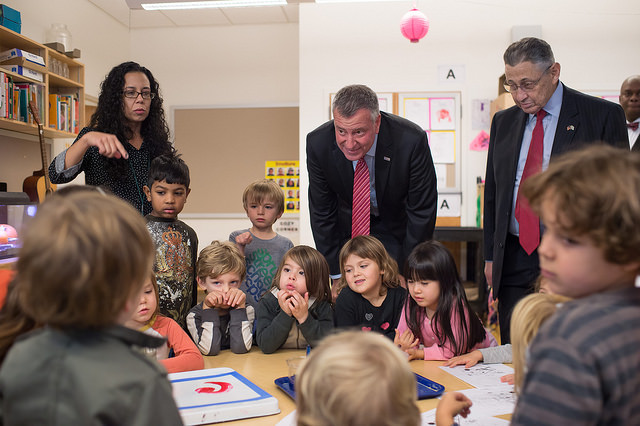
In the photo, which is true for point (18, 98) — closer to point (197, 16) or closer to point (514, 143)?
point (197, 16)

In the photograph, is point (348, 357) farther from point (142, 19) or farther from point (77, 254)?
point (142, 19)

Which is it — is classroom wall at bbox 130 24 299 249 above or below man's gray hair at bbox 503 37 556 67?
above

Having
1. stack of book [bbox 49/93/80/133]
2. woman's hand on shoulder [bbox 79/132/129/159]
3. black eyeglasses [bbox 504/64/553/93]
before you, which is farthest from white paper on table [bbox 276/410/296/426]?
stack of book [bbox 49/93/80/133]

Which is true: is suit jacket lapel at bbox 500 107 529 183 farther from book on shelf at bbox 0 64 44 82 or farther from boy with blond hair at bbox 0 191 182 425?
book on shelf at bbox 0 64 44 82

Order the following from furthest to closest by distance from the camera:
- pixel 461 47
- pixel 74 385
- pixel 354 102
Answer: pixel 461 47
pixel 354 102
pixel 74 385

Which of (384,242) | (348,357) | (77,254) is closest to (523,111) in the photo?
(384,242)

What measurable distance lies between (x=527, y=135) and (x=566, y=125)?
0.16 m

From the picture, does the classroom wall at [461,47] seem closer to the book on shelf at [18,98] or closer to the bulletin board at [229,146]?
the bulletin board at [229,146]

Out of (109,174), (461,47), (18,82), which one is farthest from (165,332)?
(461,47)

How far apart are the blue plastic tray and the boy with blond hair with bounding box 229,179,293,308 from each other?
3.50ft

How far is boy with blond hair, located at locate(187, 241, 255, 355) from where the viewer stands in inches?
70.2

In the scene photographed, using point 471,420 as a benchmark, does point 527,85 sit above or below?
above

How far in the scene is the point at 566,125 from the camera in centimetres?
196

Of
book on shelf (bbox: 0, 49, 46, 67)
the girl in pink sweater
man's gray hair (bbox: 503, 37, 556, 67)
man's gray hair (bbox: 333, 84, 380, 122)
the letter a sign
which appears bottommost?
the girl in pink sweater
